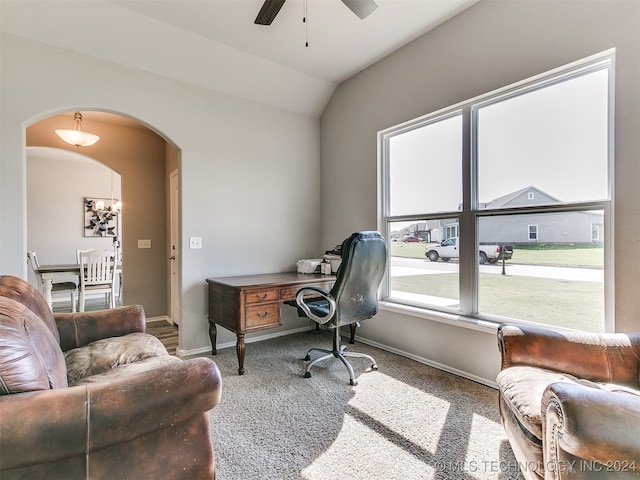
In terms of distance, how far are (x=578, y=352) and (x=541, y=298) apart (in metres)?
0.81

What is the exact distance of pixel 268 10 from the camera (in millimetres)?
2025

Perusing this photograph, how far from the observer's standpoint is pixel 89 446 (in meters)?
0.95

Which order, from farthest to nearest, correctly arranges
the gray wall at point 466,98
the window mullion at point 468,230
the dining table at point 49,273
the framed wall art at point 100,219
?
the framed wall art at point 100,219 < the dining table at point 49,273 < the window mullion at point 468,230 < the gray wall at point 466,98

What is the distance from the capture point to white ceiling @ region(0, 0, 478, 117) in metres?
2.38

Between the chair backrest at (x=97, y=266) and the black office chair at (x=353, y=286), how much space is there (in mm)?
2926

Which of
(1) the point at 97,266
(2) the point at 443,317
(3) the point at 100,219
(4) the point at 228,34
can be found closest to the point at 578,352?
(2) the point at 443,317

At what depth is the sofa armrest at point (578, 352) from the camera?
1.48 m

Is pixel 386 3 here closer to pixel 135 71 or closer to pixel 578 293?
pixel 135 71

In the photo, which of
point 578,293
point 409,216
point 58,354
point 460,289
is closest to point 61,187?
point 58,354

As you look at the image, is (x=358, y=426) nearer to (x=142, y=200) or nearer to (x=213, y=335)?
(x=213, y=335)

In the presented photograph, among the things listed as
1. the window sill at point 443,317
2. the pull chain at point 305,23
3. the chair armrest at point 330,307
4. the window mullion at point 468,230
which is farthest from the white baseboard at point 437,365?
the pull chain at point 305,23

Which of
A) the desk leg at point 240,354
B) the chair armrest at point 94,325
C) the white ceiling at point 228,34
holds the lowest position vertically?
the desk leg at point 240,354

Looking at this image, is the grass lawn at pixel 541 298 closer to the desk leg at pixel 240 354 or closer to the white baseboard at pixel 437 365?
the white baseboard at pixel 437 365

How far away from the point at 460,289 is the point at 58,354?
2705 mm
